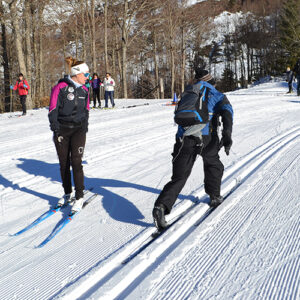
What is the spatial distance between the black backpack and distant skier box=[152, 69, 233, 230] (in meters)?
0.05

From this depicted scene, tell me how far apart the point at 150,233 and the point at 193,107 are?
4.29 ft

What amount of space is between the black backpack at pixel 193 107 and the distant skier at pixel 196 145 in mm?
54

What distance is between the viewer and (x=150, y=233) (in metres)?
Answer: 3.00

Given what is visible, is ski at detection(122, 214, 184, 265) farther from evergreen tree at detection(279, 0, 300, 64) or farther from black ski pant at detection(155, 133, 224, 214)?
evergreen tree at detection(279, 0, 300, 64)

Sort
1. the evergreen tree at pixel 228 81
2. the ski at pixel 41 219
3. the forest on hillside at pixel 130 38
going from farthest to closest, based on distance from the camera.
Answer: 1. the evergreen tree at pixel 228 81
2. the forest on hillside at pixel 130 38
3. the ski at pixel 41 219

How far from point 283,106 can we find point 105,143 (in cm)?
781

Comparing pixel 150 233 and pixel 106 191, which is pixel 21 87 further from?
pixel 150 233

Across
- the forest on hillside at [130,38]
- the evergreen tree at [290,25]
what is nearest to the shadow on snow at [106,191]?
the forest on hillside at [130,38]

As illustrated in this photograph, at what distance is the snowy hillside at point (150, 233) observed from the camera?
89.2 inches

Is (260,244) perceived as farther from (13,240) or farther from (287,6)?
(287,6)

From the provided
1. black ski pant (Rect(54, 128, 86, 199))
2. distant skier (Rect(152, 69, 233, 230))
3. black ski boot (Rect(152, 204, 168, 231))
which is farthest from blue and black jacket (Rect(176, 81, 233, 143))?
black ski pant (Rect(54, 128, 86, 199))

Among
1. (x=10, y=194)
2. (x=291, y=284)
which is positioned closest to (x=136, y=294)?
(x=291, y=284)

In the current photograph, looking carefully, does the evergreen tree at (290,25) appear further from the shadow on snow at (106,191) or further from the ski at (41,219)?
the ski at (41,219)

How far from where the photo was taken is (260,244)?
268cm
